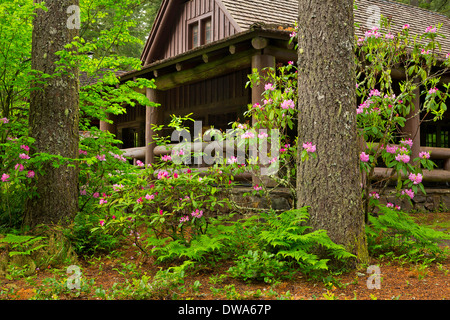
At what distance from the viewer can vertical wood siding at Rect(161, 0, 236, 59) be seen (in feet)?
40.5

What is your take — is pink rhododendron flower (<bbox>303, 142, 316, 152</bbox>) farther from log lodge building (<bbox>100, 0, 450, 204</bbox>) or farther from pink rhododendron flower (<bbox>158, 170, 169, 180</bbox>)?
log lodge building (<bbox>100, 0, 450, 204</bbox>)

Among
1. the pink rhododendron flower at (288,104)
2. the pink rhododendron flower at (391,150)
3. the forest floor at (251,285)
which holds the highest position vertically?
the pink rhododendron flower at (288,104)

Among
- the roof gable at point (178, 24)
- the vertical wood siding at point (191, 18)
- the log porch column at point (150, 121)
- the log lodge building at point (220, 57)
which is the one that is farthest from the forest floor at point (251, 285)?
the roof gable at point (178, 24)

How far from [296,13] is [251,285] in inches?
403

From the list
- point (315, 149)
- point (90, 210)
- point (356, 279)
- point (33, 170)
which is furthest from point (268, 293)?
point (33, 170)

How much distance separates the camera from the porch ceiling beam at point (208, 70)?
931 centimetres

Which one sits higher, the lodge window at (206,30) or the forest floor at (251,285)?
the lodge window at (206,30)

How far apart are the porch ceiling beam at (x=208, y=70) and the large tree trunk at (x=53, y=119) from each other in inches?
152

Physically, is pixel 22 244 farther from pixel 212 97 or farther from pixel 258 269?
pixel 212 97

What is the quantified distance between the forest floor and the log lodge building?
4.43 meters

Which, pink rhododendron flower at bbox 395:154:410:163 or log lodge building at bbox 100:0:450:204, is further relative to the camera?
log lodge building at bbox 100:0:450:204

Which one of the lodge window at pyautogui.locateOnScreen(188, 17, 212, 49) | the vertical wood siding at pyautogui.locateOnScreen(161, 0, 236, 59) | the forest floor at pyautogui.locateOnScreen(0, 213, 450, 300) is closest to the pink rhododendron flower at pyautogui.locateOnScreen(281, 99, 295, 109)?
the forest floor at pyautogui.locateOnScreen(0, 213, 450, 300)

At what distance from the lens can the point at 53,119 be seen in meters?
6.15

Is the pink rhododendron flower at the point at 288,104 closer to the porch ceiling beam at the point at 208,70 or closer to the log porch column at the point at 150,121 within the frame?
the porch ceiling beam at the point at 208,70
